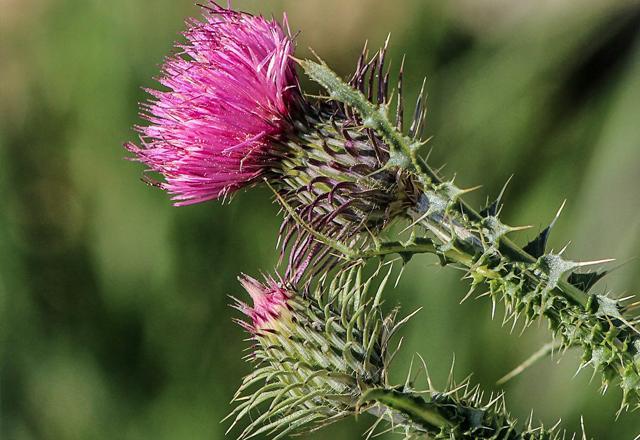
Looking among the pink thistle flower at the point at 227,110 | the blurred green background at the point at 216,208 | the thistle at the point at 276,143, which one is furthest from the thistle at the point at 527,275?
the blurred green background at the point at 216,208

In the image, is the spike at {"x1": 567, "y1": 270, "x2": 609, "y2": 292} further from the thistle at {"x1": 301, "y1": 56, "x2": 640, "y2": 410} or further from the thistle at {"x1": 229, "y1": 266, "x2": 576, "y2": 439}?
the thistle at {"x1": 229, "y1": 266, "x2": 576, "y2": 439}

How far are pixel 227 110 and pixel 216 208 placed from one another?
90.2 inches

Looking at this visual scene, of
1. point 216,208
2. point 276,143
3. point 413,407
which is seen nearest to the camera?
point 413,407

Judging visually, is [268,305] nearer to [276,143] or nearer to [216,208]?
[276,143]

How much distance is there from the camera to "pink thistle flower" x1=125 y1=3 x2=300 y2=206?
1.57 metres

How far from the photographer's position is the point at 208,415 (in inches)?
143

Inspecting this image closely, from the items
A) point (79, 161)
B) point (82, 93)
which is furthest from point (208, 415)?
point (82, 93)

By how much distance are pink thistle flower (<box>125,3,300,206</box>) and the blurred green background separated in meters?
2.00

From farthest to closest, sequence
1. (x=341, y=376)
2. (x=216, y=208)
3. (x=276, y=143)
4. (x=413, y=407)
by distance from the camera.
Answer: (x=216, y=208) → (x=276, y=143) → (x=341, y=376) → (x=413, y=407)

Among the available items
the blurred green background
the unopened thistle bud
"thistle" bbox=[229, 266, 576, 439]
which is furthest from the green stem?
the blurred green background

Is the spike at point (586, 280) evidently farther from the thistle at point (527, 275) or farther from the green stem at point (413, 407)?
the green stem at point (413, 407)

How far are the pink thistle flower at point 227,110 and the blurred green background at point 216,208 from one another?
6.55 ft

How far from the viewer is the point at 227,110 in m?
1.57

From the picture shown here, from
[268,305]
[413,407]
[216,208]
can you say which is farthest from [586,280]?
[216,208]
